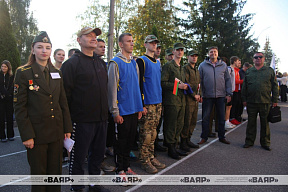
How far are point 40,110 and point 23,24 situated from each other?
37186mm

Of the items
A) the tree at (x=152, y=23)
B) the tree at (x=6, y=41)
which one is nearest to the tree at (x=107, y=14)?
the tree at (x=152, y=23)

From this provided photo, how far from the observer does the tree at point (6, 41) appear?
11.4 metres

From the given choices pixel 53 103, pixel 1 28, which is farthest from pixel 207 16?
pixel 53 103

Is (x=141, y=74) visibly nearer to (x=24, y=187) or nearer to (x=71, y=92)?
(x=71, y=92)

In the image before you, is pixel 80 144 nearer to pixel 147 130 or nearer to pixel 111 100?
pixel 111 100

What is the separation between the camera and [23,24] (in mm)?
33656

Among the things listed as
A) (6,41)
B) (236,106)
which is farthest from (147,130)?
(6,41)

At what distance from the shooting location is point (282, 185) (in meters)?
3.46

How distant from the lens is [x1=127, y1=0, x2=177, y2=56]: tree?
84.8 ft

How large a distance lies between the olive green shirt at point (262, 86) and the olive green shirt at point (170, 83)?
6.57 ft

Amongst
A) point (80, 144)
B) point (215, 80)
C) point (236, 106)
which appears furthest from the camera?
point (236, 106)

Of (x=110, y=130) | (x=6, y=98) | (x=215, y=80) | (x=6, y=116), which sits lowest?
(x=6, y=116)

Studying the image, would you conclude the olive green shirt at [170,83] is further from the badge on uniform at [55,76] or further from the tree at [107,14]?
the tree at [107,14]

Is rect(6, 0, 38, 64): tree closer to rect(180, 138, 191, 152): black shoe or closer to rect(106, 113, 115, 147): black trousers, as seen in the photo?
rect(106, 113, 115, 147): black trousers
